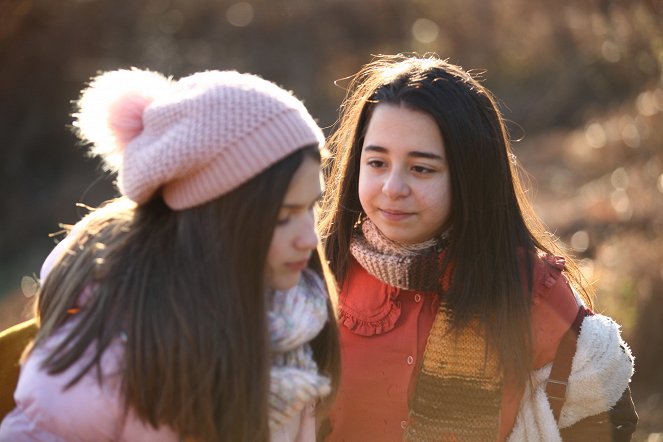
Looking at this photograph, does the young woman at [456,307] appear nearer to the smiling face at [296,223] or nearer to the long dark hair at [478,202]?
the long dark hair at [478,202]

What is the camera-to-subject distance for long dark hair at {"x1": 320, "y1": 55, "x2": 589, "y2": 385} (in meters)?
2.72

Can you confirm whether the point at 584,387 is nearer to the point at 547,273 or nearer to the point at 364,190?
the point at 547,273

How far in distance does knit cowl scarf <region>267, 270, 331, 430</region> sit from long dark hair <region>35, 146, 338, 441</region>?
0.30ft

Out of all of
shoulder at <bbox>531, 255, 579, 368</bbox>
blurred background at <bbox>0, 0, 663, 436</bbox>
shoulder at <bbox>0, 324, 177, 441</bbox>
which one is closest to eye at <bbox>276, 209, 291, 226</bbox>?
shoulder at <bbox>0, 324, 177, 441</bbox>

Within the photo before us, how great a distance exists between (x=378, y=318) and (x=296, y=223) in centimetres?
85

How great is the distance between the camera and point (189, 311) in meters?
2.01

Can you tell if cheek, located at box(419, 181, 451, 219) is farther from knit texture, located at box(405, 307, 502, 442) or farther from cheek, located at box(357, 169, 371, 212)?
knit texture, located at box(405, 307, 502, 442)

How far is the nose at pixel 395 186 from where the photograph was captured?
2670 mm

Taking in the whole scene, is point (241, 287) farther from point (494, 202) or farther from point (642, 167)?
point (642, 167)

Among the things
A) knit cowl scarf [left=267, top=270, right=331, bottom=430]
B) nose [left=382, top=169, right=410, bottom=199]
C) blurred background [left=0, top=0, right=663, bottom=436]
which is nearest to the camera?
knit cowl scarf [left=267, top=270, right=331, bottom=430]

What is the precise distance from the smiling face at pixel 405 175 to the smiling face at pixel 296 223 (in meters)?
0.60

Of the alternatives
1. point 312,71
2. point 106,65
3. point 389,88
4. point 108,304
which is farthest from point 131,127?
point 312,71

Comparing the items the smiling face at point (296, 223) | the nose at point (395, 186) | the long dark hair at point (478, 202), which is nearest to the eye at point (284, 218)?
the smiling face at point (296, 223)

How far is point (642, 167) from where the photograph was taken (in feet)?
22.9
